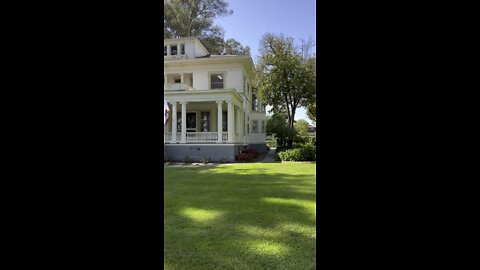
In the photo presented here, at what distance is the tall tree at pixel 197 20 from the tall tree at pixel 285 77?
43.9 ft

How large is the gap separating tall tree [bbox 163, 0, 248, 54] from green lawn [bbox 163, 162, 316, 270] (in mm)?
26851

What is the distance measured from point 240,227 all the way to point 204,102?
49.9 ft

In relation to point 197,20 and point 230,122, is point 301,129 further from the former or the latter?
point 197,20

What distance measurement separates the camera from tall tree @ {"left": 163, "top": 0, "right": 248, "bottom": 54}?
103 feet

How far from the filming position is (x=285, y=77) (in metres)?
20.1

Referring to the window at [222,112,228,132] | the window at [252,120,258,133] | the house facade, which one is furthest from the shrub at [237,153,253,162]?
the window at [252,120,258,133]

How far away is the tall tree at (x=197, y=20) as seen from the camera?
31.3 meters

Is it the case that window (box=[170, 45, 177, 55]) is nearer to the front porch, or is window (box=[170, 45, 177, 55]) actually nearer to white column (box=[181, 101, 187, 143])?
the front porch

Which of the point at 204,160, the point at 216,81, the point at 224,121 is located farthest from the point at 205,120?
the point at 204,160

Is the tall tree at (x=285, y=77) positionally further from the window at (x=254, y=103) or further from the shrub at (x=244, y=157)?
the window at (x=254, y=103)
